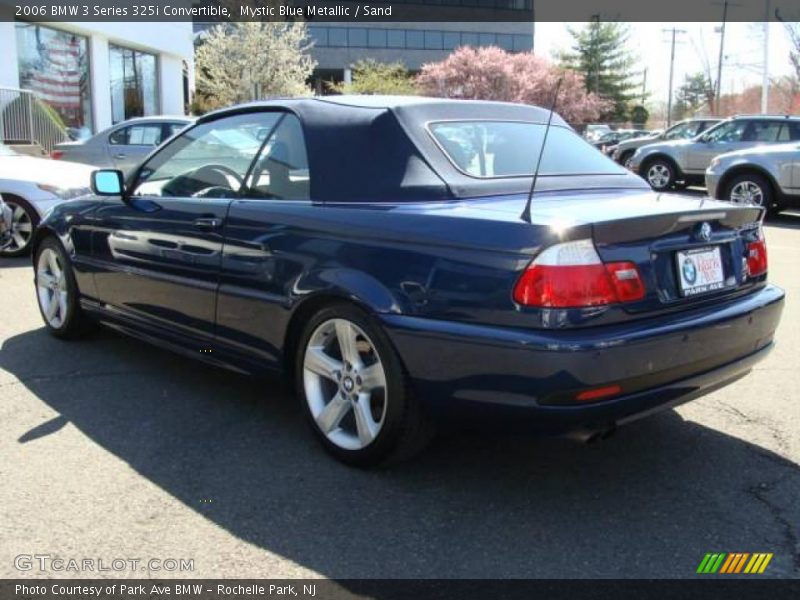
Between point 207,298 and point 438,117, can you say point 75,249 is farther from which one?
point 438,117

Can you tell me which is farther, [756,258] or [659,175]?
[659,175]

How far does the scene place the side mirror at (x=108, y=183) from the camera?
15.3ft

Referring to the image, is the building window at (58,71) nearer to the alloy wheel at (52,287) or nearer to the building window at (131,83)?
the building window at (131,83)

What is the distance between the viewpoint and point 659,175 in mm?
17844

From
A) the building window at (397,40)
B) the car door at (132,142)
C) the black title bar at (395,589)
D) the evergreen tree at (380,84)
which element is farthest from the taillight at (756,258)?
the building window at (397,40)

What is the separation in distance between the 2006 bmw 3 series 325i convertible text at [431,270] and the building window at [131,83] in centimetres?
2048

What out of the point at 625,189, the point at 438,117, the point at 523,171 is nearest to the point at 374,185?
the point at 438,117

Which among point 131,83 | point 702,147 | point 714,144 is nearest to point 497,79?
point 131,83

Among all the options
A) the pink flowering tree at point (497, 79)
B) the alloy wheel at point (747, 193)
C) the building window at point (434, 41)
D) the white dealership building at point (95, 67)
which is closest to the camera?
the alloy wheel at point (747, 193)

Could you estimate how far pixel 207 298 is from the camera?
4008 millimetres

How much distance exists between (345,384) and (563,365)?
3.44ft

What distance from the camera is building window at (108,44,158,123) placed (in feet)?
76.3

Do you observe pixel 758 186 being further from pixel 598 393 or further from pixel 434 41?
pixel 434 41

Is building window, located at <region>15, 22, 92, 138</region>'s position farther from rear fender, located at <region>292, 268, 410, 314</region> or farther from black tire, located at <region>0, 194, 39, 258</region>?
rear fender, located at <region>292, 268, 410, 314</region>
